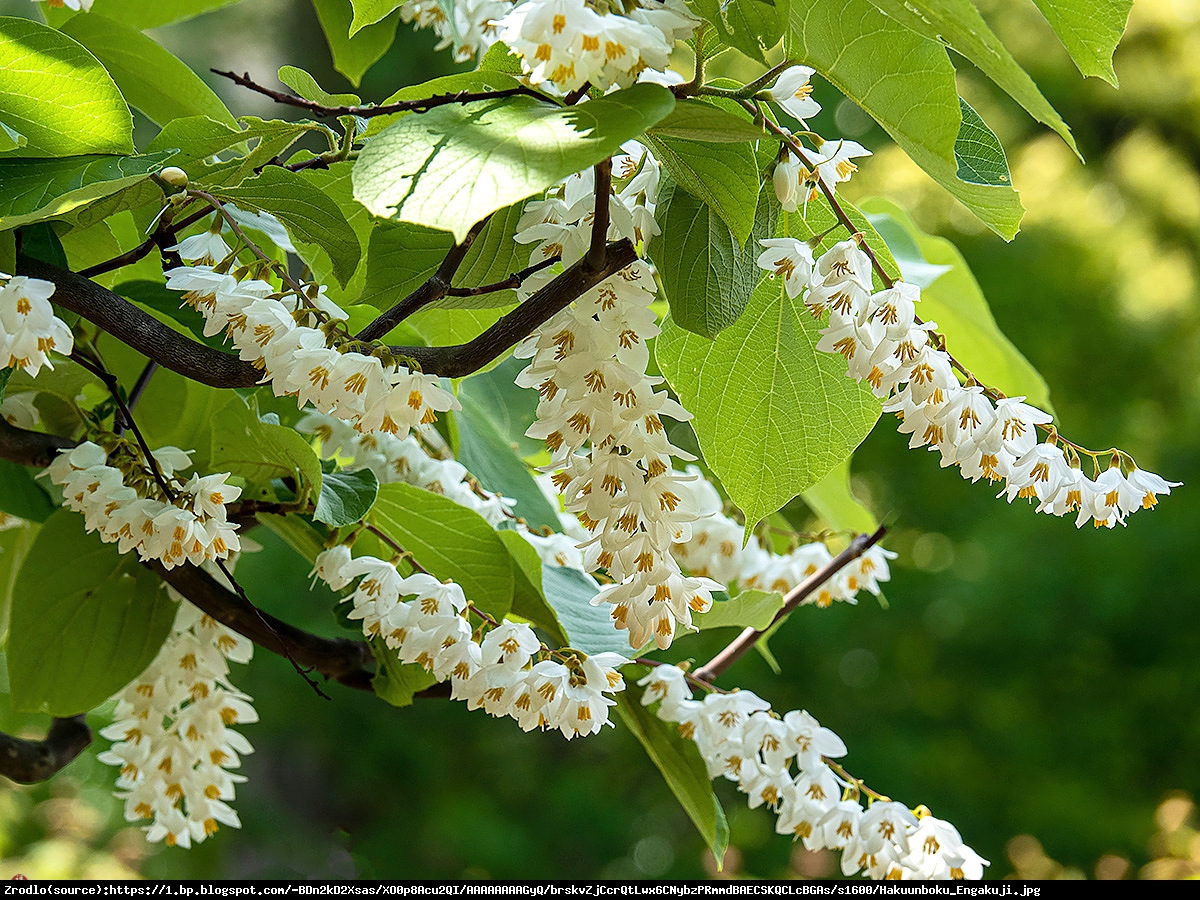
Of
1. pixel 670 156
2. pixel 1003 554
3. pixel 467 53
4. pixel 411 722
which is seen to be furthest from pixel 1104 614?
pixel 670 156

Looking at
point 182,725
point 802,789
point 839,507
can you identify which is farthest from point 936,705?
point 182,725

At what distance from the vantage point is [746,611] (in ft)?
1.33

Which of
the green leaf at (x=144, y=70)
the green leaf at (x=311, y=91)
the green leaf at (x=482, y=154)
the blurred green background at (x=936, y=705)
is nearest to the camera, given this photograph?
the green leaf at (x=482, y=154)

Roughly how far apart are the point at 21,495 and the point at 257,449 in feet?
0.39

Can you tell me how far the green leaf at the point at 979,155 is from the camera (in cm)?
26

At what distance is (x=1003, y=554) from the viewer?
1854 millimetres

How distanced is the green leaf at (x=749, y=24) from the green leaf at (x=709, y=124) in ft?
0.08

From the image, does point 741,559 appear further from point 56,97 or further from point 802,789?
point 56,97

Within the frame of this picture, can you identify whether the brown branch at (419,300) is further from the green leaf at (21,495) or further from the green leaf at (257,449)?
the green leaf at (21,495)

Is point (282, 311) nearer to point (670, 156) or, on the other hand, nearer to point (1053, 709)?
point (670, 156)

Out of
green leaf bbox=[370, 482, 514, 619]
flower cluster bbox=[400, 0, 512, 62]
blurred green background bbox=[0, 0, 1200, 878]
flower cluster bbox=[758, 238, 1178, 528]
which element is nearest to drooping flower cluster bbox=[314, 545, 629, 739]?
green leaf bbox=[370, 482, 514, 619]

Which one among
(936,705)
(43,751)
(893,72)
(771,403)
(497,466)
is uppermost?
(893,72)

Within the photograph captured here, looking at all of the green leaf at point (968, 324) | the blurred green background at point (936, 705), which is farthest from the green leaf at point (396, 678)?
the blurred green background at point (936, 705)
